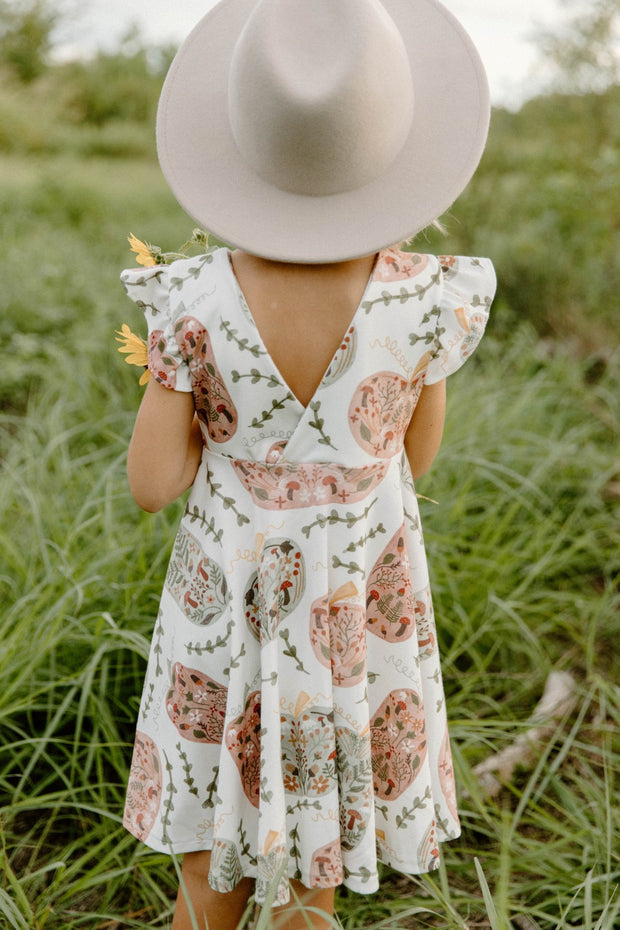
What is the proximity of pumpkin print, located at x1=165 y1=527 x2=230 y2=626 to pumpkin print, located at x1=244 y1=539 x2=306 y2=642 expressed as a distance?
0.15 feet

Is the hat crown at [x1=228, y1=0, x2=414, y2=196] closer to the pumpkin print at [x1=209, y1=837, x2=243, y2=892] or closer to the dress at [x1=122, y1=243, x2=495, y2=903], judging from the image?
the dress at [x1=122, y1=243, x2=495, y2=903]

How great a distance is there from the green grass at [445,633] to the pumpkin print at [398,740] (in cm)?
18

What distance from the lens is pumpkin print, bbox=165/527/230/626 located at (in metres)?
1.25

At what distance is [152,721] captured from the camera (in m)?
1.34

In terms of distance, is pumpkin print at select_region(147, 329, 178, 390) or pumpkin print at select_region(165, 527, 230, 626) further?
pumpkin print at select_region(165, 527, 230, 626)

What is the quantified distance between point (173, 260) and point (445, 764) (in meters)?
0.89

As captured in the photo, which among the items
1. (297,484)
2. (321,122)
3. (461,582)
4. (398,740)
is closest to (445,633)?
(461,582)

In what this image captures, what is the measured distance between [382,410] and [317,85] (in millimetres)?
416

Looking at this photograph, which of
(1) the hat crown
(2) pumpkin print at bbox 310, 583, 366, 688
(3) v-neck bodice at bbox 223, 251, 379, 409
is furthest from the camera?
(2) pumpkin print at bbox 310, 583, 366, 688

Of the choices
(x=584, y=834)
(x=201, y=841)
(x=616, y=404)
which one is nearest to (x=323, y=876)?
(x=201, y=841)

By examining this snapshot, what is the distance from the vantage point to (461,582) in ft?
7.81

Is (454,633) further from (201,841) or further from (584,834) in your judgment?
(201,841)

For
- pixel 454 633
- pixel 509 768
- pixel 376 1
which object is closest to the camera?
pixel 376 1

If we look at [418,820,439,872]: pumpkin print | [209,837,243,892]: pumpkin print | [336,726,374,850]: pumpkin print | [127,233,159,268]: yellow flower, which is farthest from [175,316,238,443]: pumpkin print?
[418,820,439,872]: pumpkin print
